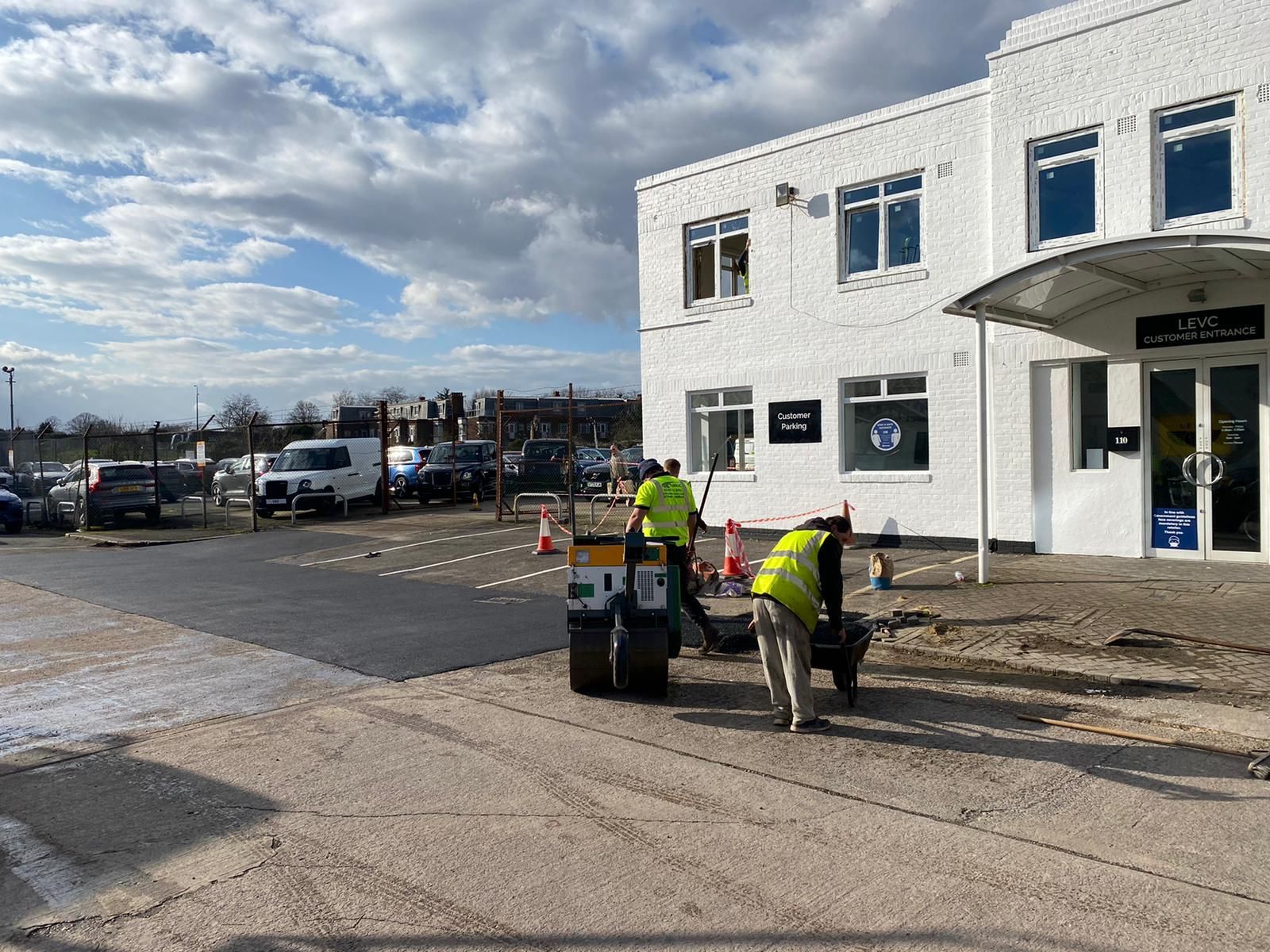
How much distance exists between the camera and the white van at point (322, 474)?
82.8 feet

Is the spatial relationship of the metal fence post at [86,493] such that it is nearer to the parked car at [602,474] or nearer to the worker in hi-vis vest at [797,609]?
the parked car at [602,474]

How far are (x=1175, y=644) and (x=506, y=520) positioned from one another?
51.8 feet

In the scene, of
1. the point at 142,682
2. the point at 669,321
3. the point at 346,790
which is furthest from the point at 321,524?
the point at 346,790

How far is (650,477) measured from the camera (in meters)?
9.03

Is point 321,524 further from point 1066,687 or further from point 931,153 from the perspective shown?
point 1066,687

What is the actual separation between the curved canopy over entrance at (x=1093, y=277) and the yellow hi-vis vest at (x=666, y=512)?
4319mm

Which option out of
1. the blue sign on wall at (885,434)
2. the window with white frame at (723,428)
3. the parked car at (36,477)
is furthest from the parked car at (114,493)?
the blue sign on wall at (885,434)

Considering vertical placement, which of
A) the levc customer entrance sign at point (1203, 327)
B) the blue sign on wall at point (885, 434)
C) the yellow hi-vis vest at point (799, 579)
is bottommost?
the yellow hi-vis vest at point (799, 579)

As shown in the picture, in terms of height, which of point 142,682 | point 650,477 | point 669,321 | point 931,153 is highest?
point 931,153

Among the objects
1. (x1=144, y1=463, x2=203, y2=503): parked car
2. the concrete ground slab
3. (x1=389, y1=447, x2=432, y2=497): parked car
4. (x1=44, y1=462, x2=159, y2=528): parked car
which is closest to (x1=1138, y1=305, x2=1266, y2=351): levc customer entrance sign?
the concrete ground slab

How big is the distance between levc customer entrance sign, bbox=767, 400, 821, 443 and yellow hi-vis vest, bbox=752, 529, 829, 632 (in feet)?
32.6

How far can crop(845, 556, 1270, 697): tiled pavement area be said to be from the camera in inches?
299

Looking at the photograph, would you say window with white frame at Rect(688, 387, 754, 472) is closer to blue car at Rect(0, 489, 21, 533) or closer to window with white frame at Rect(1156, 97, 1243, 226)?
window with white frame at Rect(1156, 97, 1243, 226)

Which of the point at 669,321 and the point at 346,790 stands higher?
the point at 669,321
